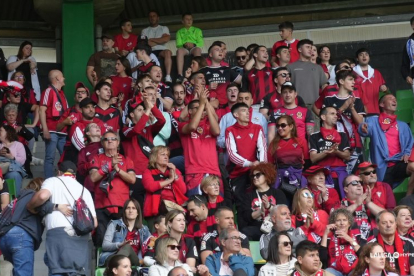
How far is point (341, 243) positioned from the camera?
44.5ft

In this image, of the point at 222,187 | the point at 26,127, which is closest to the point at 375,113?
the point at 222,187

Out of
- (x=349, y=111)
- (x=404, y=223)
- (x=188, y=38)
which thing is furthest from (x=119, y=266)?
(x=188, y=38)

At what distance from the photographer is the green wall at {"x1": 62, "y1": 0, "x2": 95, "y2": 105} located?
20.9 metres

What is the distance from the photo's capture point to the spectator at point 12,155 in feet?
52.7

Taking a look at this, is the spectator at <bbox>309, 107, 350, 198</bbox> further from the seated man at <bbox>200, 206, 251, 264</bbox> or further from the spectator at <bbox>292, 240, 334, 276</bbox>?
the spectator at <bbox>292, 240, 334, 276</bbox>

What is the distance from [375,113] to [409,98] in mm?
1021

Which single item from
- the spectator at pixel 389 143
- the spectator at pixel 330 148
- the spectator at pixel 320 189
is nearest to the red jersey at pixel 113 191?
the spectator at pixel 320 189

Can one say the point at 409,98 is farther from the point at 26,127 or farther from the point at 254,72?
the point at 26,127

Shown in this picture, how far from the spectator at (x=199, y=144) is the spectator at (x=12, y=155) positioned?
2.16m

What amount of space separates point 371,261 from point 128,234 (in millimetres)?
2747

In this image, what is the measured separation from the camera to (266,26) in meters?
23.8

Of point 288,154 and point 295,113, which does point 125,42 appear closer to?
point 295,113

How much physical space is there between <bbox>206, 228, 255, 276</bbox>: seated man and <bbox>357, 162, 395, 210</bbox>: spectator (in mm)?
2441

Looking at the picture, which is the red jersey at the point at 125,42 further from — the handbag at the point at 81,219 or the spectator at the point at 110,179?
the handbag at the point at 81,219
